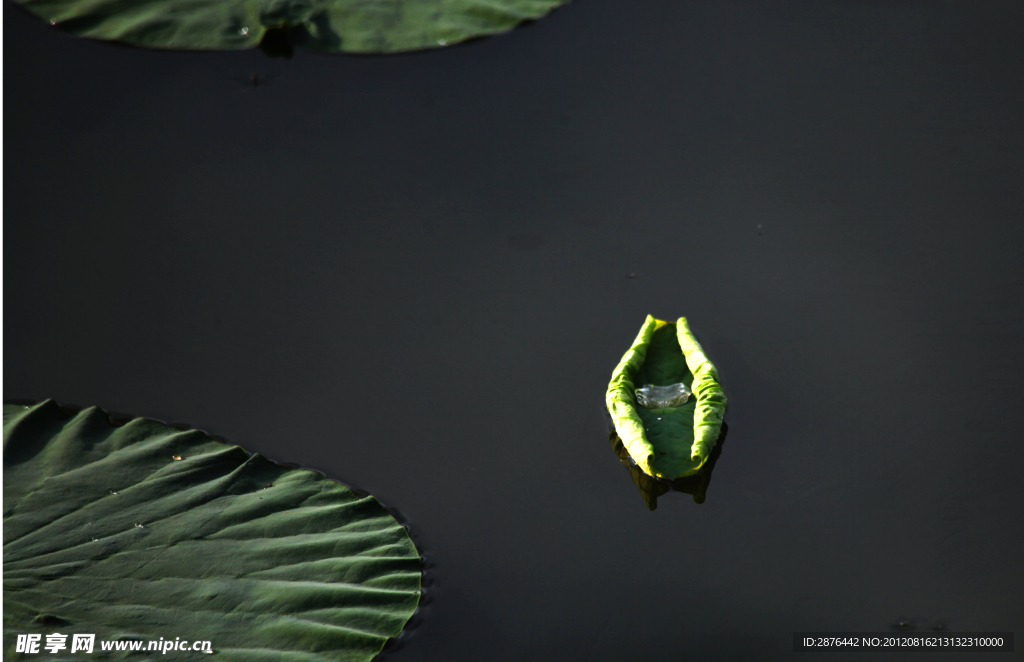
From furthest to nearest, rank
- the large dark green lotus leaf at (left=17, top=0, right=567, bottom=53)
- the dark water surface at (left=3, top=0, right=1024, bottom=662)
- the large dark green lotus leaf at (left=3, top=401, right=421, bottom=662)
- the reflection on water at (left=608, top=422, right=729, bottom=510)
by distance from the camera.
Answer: the large dark green lotus leaf at (left=17, top=0, right=567, bottom=53)
the reflection on water at (left=608, top=422, right=729, bottom=510)
the dark water surface at (left=3, top=0, right=1024, bottom=662)
the large dark green lotus leaf at (left=3, top=401, right=421, bottom=662)

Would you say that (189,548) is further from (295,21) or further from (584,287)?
(295,21)

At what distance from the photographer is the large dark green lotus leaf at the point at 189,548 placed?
1.68 metres

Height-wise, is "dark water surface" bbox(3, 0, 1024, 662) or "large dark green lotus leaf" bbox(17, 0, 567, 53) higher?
"large dark green lotus leaf" bbox(17, 0, 567, 53)

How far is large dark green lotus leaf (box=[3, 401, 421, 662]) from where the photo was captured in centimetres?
168

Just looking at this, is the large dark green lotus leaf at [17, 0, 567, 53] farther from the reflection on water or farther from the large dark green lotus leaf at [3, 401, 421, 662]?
the reflection on water

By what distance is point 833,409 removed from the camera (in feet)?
6.95

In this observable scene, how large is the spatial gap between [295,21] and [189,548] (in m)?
2.18

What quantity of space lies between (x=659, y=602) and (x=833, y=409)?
0.74 m

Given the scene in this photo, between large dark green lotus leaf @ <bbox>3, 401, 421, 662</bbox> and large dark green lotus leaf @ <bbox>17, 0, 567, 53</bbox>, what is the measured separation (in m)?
→ 1.75

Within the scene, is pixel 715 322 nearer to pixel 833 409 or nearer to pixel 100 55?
pixel 833 409

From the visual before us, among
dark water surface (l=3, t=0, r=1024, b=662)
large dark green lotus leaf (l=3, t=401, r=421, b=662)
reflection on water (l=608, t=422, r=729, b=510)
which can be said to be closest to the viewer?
large dark green lotus leaf (l=3, t=401, r=421, b=662)

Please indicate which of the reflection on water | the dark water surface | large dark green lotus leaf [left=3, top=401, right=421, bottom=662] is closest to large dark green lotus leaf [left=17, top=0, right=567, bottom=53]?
the dark water surface

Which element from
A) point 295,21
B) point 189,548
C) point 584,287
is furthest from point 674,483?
point 295,21

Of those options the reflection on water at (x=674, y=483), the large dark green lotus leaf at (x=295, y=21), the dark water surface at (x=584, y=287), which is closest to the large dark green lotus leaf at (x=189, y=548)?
the dark water surface at (x=584, y=287)
